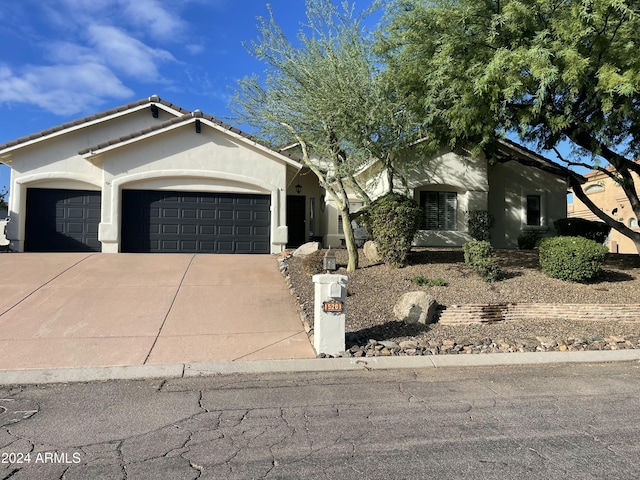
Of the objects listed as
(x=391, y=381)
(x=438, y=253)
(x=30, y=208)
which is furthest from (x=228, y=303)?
(x=30, y=208)

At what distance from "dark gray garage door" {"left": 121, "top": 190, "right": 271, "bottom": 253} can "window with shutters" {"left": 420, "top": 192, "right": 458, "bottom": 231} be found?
6.54 meters

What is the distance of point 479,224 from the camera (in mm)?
17141

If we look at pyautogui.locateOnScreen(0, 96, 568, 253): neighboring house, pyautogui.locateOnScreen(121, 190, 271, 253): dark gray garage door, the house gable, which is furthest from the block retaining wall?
pyautogui.locateOnScreen(121, 190, 271, 253): dark gray garage door

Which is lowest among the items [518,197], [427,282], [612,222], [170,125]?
[427,282]

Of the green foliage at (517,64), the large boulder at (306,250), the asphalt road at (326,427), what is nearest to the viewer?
the asphalt road at (326,427)

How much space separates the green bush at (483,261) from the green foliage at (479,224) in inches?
264

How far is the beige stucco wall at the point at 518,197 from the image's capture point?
1877 centimetres

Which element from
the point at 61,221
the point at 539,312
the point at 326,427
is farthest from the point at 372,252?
the point at 61,221

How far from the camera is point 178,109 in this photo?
705 inches

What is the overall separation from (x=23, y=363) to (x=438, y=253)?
35.6 ft

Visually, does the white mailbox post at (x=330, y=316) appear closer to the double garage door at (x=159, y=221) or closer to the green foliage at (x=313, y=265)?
the green foliage at (x=313, y=265)

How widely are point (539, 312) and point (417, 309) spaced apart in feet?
8.70

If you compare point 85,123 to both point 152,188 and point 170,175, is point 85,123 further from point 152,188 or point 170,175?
point 170,175

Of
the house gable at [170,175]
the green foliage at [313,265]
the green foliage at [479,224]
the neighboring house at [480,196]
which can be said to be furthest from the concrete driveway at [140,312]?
the green foliage at [479,224]
